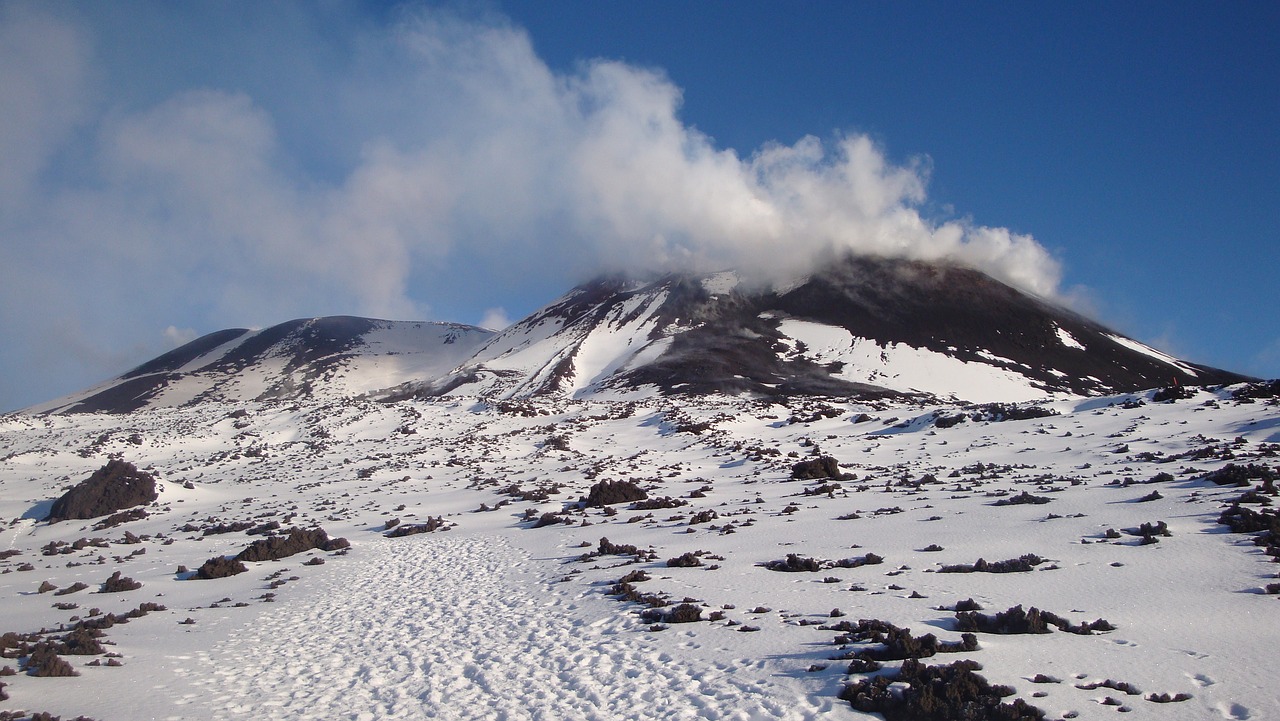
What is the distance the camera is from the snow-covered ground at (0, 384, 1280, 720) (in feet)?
24.3

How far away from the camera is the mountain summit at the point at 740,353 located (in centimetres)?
7838

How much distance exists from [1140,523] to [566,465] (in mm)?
25384

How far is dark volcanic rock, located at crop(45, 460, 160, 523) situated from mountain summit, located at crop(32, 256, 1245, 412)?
4510 centimetres

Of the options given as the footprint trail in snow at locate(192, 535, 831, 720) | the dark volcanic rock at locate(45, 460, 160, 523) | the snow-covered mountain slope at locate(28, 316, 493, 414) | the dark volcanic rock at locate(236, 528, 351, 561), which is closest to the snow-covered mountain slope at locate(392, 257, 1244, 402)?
the snow-covered mountain slope at locate(28, 316, 493, 414)

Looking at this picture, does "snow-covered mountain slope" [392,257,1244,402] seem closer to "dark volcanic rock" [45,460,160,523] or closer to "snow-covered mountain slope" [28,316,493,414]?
"snow-covered mountain slope" [28,316,493,414]

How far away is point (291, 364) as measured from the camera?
13225 cm

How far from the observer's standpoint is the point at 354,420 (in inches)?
1989

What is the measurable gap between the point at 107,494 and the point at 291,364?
114 meters

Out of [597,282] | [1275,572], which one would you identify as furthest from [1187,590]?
[597,282]

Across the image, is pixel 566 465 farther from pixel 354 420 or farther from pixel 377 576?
pixel 354 420

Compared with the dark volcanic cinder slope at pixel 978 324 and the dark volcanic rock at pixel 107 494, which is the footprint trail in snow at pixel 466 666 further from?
the dark volcanic cinder slope at pixel 978 324

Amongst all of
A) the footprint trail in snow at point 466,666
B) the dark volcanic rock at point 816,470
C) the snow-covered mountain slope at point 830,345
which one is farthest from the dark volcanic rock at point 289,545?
the snow-covered mountain slope at point 830,345

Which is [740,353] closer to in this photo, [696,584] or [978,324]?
[978,324]

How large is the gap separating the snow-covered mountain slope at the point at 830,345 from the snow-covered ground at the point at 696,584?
1570 inches
